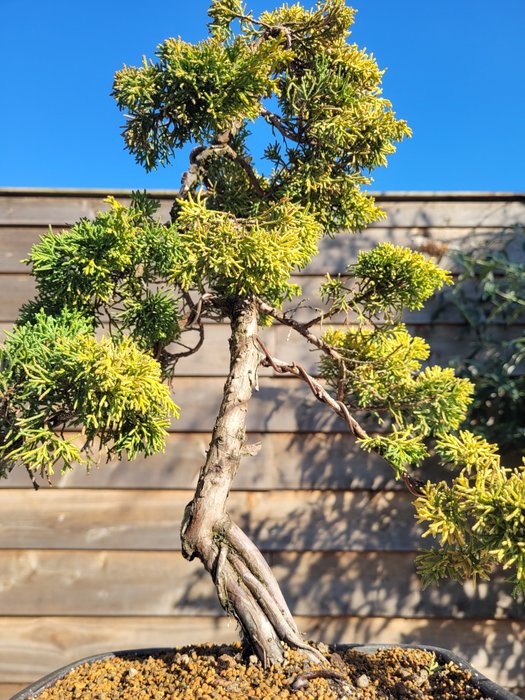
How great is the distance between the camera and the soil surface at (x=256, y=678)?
33.1 inches

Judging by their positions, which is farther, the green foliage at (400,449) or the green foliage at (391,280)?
the green foliage at (391,280)

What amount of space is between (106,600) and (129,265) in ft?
3.82

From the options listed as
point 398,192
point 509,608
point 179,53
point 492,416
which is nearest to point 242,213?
point 179,53

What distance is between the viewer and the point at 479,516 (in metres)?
0.78

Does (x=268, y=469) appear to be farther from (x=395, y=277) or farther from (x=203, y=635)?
(x=395, y=277)

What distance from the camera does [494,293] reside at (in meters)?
1.79

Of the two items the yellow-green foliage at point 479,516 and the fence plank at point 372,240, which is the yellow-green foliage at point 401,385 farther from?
the fence plank at point 372,240

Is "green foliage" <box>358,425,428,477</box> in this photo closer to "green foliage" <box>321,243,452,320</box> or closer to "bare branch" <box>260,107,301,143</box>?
"green foliage" <box>321,243,452,320</box>

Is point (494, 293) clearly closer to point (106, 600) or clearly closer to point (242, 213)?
point (242, 213)

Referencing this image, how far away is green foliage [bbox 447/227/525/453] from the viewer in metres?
1.71

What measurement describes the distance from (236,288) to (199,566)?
105cm

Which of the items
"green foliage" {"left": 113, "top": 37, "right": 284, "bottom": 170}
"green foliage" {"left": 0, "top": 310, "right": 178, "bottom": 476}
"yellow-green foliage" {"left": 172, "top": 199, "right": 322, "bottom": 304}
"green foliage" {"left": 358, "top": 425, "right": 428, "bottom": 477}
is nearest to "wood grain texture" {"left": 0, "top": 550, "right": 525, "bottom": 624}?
"green foliage" {"left": 358, "top": 425, "right": 428, "bottom": 477}

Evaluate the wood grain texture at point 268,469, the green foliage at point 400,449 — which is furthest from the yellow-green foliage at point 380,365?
the wood grain texture at point 268,469

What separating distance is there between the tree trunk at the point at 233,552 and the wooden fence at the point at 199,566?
769 mm
